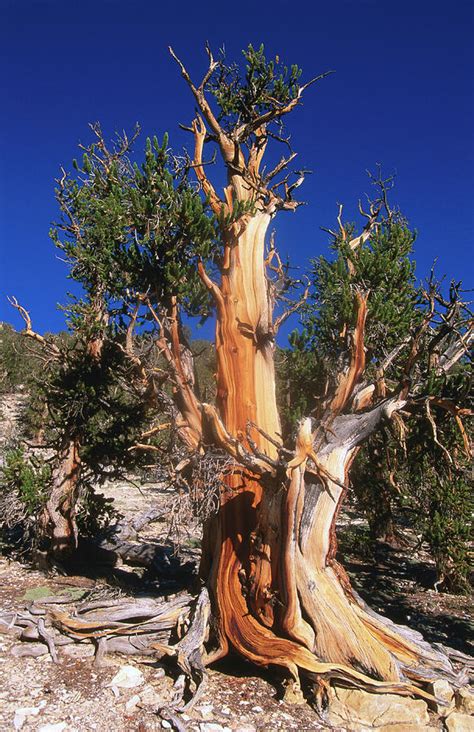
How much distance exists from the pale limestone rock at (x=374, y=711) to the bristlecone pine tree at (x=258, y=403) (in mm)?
97

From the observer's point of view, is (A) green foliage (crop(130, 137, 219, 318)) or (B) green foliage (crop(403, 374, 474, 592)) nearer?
(A) green foliage (crop(130, 137, 219, 318))

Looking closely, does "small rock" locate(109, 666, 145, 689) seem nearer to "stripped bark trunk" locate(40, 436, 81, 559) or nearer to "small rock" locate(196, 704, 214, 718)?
"small rock" locate(196, 704, 214, 718)

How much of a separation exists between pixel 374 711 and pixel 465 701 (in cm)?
72

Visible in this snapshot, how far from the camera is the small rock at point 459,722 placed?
4070 millimetres

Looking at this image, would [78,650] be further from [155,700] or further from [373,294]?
[373,294]

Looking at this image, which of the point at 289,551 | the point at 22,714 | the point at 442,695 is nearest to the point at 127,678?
the point at 22,714

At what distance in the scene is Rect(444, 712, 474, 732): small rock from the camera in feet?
13.4

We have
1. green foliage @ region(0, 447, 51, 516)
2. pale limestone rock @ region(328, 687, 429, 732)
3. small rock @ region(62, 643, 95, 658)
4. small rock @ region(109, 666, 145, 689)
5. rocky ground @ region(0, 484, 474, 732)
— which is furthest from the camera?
green foliage @ region(0, 447, 51, 516)

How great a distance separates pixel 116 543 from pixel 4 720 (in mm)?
5191

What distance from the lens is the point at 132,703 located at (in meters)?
4.32

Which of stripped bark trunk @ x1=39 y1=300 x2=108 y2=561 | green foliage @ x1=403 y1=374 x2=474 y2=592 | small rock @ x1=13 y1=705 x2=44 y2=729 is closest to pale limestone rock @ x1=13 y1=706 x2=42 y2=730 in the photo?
small rock @ x1=13 y1=705 x2=44 y2=729

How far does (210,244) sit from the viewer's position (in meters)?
6.11

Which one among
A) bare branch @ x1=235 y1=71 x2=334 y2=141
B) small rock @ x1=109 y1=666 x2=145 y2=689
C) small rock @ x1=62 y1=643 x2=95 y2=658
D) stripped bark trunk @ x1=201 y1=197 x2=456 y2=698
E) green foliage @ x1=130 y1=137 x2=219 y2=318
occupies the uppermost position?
bare branch @ x1=235 y1=71 x2=334 y2=141

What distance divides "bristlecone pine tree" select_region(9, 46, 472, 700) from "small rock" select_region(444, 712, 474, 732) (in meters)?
0.35
